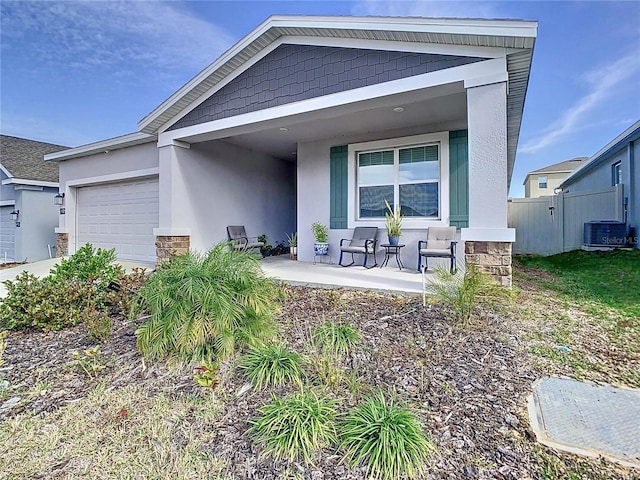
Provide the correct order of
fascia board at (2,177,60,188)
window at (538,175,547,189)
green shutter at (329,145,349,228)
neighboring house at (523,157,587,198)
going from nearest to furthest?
green shutter at (329,145,349,228), fascia board at (2,177,60,188), neighboring house at (523,157,587,198), window at (538,175,547,189)

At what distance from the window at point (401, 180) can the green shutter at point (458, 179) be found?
11.8 inches

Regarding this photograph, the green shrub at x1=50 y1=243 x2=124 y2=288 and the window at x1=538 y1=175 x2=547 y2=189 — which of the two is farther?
the window at x1=538 y1=175 x2=547 y2=189

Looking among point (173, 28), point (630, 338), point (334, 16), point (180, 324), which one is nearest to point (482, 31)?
point (334, 16)

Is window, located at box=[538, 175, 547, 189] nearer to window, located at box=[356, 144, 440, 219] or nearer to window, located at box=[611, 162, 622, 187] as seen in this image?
window, located at box=[611, 162, 622, 187]

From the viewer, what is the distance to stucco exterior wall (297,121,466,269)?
7.30 m

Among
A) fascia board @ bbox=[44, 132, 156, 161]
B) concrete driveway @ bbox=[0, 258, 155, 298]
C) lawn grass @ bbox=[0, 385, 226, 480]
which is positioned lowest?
lawn grass @ bbox=[0, 385, 226, 480]

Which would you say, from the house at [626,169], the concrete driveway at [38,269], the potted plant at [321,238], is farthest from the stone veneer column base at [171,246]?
the house at [626,169]

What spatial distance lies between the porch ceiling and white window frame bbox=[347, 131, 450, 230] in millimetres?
259

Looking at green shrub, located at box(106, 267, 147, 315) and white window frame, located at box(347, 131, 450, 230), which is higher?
white window frame, located at box(347, 131, 450, 230)

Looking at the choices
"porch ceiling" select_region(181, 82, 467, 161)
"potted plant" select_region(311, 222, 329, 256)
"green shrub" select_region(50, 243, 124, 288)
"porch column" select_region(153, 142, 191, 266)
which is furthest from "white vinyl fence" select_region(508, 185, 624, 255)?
"green shrub" select_region(50, 243, 124, 288)

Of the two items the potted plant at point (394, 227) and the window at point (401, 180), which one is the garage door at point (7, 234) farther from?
the potted plant at point (394, 227)

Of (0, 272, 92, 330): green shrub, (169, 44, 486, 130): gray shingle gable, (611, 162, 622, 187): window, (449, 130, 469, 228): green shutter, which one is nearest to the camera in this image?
(0, 272, 92, 330): green shrub

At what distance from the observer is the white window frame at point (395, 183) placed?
6863 mm

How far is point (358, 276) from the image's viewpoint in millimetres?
6062
